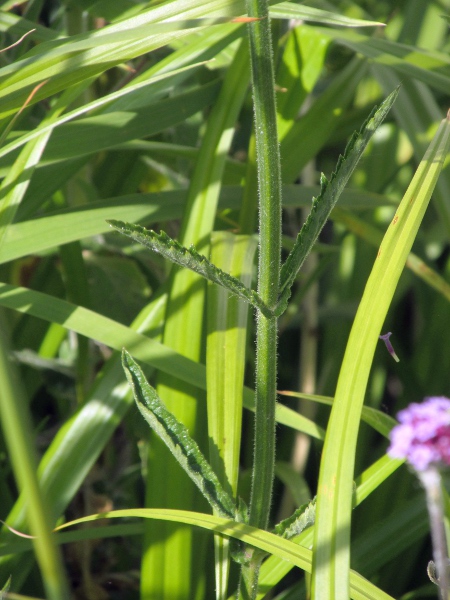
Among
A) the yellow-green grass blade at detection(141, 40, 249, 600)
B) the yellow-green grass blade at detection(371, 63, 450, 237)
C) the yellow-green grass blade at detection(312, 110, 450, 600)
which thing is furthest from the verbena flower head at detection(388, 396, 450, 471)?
the yellow-green grass blade at detection(371, 63, 450, 237)

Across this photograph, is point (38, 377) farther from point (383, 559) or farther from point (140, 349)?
point (383, 559)

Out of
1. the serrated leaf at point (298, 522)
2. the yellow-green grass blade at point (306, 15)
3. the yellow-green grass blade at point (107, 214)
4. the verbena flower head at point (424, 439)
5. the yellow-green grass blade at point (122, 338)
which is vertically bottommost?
the serrated leaf at point (298, 522)

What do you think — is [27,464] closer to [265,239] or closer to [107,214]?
[265,239]

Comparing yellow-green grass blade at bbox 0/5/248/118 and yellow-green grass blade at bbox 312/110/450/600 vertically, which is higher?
yellow-green grass blade at bbox 0/5/248/118

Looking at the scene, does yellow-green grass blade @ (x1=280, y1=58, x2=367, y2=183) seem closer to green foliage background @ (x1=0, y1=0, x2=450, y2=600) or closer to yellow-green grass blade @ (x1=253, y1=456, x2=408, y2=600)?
green foliage background @ (x1=0, y1=0, x2=450, y2=600)

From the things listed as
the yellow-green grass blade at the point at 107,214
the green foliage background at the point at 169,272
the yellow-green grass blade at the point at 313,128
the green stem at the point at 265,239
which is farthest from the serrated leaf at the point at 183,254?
the yellow-green grass blade at the point at 313,128

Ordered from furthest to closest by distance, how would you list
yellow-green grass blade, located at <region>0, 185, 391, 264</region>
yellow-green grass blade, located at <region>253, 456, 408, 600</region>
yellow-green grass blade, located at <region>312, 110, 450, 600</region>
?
yellow-green grass blade, located at <region>0, 185, 391, 264</region> → yellow-green grass blade, located at <region>253, 456, 408, 600</region> → yellow-green grass blade, located at <region>312, 110, 450, 600</region>

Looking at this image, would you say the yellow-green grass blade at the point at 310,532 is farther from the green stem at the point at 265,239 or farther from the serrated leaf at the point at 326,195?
the serrated leaf at the point at 326,195
